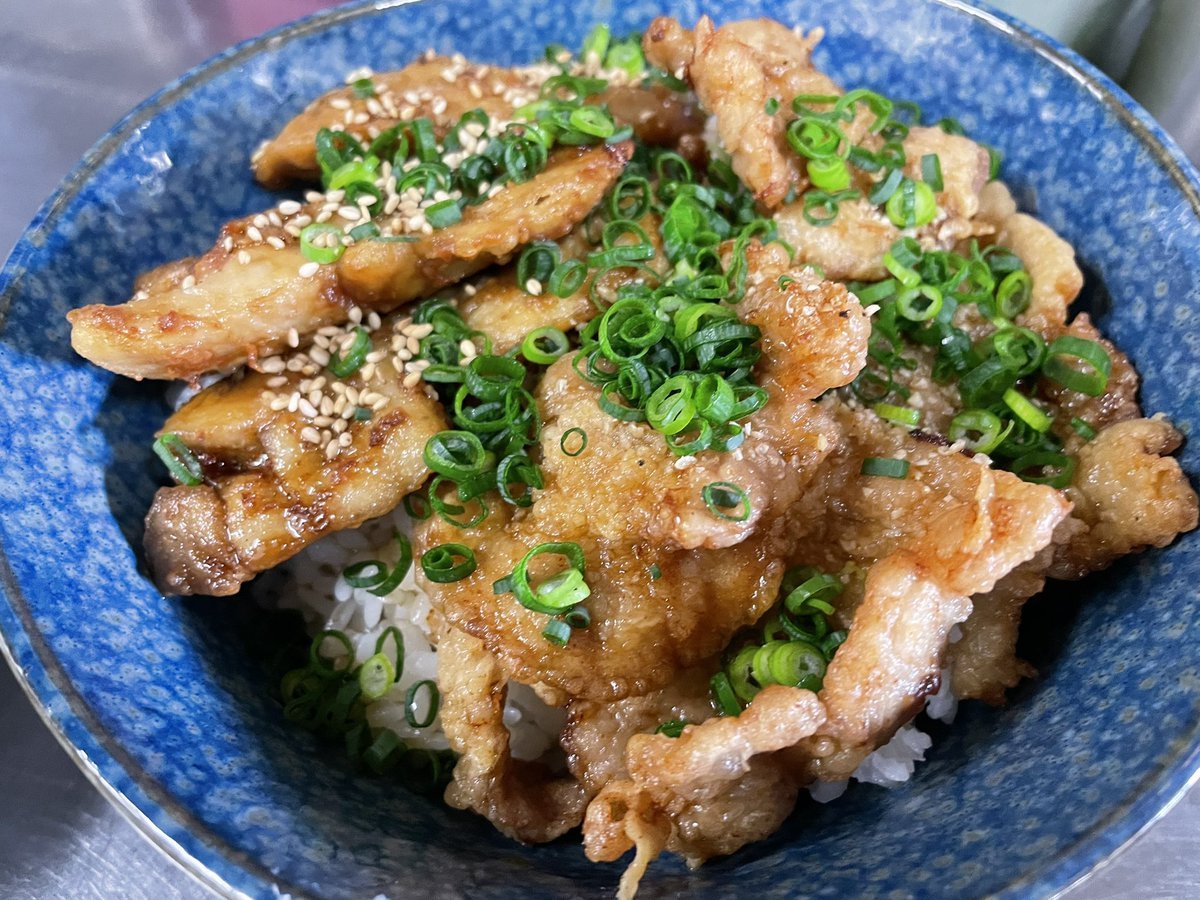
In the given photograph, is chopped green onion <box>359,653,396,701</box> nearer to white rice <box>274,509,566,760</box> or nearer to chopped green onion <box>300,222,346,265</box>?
white rice <box>274,509,566,760</box>

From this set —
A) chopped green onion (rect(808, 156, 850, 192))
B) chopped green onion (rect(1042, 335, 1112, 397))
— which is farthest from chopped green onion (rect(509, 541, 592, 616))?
chopped green onion (rect(1042, 335, 1112, 397))

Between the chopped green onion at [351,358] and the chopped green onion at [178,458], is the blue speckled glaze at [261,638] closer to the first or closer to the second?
the chopped green onion at [178,458]

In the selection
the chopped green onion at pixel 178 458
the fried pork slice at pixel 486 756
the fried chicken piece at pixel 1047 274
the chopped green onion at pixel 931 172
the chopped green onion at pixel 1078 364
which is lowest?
the fried pork slice at pixel 486 756

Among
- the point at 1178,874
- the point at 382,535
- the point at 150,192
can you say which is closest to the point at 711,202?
the point at 382,535

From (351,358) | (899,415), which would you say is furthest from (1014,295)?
(351,358)

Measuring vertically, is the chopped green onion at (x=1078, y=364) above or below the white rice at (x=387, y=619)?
above

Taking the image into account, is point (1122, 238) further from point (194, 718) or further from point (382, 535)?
point (194, 718)

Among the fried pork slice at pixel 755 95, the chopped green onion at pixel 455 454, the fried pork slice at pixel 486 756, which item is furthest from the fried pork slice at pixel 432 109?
the fried pork slice at pixel 486 756

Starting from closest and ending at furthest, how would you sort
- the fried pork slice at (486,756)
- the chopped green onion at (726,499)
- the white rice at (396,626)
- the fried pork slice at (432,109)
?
the chopped green onion at (726,499) → the fried pork slice at (486,756) → the white rice at (396,626) → the fried pork slice at (432,109)
